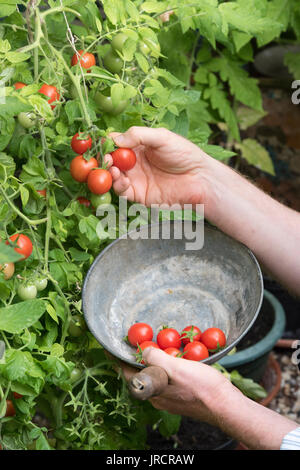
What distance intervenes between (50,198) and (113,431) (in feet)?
1.95

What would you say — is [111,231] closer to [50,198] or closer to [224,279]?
[50,198]

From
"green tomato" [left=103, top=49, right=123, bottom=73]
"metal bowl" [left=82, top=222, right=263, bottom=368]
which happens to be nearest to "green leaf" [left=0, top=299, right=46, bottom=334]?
"metal bowl" [left=82, top=222, right=263, bottom=368]

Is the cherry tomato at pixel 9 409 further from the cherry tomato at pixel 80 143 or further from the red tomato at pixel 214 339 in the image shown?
the cherry tomato at pixel 80 143

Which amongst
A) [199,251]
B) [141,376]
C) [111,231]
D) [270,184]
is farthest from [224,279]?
[270,184]

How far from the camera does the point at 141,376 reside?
94 cm

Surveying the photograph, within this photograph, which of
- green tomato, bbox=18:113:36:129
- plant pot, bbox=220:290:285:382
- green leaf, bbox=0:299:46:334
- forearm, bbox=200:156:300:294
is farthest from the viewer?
plant pot, bbox=220:290:285:382

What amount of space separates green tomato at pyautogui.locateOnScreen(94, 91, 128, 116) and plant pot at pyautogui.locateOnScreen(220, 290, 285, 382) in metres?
1.08

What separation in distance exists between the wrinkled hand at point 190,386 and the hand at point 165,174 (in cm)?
39

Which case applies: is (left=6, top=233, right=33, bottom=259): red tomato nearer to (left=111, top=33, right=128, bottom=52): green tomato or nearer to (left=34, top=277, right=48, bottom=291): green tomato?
(left=34, top=277, right=48, bottom=291): green tomato

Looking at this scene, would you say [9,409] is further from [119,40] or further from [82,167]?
[119,40]

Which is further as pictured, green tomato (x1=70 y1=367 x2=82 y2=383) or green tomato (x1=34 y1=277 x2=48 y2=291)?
green tomato (x1=70 y1=367 x2=82 y2=383)

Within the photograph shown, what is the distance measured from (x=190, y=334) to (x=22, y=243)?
1.41 feet

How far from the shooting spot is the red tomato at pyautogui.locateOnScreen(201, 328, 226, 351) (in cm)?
119

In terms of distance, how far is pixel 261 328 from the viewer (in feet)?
7.34
